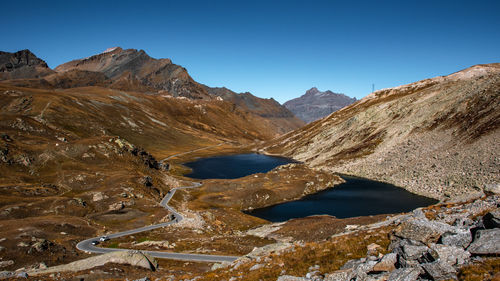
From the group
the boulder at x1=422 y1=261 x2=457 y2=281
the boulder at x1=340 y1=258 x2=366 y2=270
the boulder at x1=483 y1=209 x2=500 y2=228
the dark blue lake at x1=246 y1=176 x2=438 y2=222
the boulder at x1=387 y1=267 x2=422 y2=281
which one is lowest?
the dark blue lake at x1=246 y1=176 x2=438 y2=222

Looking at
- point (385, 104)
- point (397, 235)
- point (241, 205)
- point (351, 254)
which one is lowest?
→ point (241, 205)

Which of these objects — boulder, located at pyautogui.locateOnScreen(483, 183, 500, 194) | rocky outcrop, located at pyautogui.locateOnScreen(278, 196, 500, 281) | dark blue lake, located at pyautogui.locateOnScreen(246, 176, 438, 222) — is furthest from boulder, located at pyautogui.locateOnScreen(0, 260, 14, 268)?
dark blue lake, located at pyautogui.locateOnScreen(246, 176, 438, 222)

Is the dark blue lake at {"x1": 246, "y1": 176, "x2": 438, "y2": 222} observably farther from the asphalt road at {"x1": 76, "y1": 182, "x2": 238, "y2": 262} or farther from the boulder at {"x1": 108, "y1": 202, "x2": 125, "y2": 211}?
the boulder at {"x1": 108, "y1": 202, "x2": 125, "y2": 211}

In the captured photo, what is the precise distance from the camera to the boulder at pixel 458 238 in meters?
15.5

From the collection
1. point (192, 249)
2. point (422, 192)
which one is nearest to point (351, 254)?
point (192, 249)

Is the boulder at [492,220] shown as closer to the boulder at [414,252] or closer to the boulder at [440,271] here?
the boulder at [414,252]

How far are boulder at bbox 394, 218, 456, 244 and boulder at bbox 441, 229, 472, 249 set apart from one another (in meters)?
0.58

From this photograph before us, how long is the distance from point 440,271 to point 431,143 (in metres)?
129

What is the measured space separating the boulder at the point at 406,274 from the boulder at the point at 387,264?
1510 mm

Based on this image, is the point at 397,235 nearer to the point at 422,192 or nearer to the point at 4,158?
the point at 422,192

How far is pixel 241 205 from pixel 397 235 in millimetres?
85437

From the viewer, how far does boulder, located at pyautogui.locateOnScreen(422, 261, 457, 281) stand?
1226cm

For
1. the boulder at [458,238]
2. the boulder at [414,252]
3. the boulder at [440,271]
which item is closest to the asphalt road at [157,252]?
the boulder at [414,252]

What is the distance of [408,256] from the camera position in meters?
15.1
